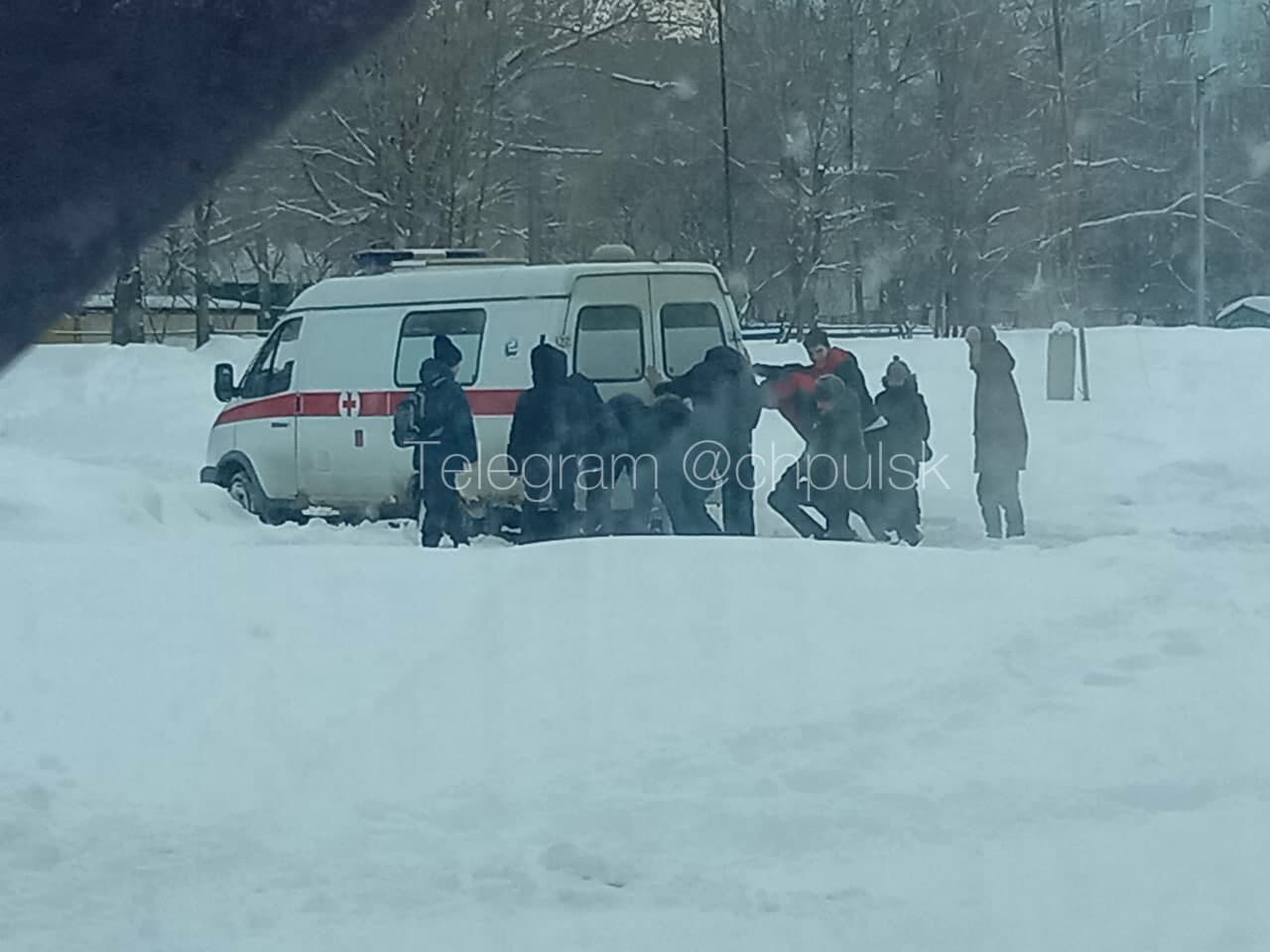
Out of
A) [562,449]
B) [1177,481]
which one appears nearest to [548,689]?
[562,449]

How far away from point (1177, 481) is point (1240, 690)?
9.41m

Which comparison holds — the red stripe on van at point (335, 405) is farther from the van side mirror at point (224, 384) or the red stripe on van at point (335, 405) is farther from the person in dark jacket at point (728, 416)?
the person in dark jacket at point (728, 416)

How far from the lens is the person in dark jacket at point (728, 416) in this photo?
1242 centimetres

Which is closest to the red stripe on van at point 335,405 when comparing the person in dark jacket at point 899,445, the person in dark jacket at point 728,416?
the person in dark jacket at point 728,416

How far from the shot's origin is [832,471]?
1280 centimetres

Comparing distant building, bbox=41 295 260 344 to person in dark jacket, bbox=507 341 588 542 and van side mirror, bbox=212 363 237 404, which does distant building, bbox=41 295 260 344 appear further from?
person in dark jacket, bbox=507 341 588 542

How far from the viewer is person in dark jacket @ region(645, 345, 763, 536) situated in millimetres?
12422

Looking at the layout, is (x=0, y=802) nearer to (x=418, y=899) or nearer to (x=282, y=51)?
(x=418, y=899)

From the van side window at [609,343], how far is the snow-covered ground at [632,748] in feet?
11.2

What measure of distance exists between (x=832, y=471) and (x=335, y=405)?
394 cm

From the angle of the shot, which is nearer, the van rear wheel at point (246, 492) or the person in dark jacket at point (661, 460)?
the person in dark jacket at point (661, 460)

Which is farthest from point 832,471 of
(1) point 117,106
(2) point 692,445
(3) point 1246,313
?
(3) point 1246,313

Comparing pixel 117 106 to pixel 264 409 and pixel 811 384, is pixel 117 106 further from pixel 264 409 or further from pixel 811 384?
pixel 264 409

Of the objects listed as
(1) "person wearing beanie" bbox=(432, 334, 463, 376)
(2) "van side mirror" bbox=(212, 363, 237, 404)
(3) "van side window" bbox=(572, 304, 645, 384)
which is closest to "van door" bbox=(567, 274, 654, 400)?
(3) "van side window" bbox=(572, 304, 645, 384)
